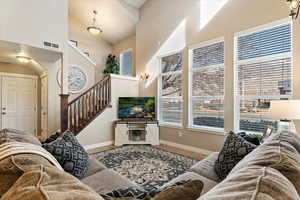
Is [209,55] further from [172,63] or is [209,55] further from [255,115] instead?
[255,115]

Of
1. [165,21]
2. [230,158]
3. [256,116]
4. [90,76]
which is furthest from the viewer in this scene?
[90,76]

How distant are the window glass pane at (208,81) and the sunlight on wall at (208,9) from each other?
1.15 metres

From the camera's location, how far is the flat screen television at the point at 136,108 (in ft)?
17.0

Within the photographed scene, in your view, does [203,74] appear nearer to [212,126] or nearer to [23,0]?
[212,126]

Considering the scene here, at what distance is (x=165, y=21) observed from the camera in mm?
5168

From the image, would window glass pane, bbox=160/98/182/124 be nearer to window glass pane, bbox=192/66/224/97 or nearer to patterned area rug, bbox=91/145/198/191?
window glass pane, bbox=192/66/224/97

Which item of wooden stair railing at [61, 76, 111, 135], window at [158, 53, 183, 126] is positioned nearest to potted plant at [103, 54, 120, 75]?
wooden stair railing at [61, 76, 111, 135]

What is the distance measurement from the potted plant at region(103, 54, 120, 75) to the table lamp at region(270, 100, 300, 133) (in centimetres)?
583

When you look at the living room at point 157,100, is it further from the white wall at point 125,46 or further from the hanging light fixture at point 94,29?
the white wall at point 125,46

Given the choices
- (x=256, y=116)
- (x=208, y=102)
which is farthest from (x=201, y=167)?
(x=208, y=102)

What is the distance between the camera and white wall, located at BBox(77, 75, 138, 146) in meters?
4.58

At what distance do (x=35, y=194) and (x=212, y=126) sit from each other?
412 centimetres

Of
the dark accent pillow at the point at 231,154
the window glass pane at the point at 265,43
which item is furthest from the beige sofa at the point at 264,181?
the window glass pane at the point at 265,43

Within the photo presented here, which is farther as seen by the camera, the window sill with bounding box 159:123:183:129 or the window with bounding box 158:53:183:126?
the window with bounding box 158:53:183:126
